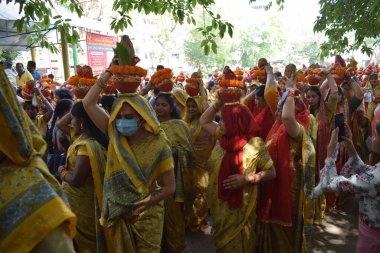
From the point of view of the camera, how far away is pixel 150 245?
2799mm

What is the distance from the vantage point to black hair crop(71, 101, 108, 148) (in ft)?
10.2

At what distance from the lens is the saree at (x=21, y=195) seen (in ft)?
3.80

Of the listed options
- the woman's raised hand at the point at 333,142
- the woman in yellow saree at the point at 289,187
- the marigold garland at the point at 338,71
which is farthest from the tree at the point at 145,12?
the marigold garland at the point at 338,71

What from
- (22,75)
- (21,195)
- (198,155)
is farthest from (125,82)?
(22,75)

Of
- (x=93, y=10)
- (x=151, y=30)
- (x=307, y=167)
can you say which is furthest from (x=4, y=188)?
(x=151, y=30)

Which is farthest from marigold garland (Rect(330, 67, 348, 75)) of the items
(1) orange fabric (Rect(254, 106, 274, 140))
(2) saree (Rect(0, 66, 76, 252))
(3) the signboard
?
(3) the signboard

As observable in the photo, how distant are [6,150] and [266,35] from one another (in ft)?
136

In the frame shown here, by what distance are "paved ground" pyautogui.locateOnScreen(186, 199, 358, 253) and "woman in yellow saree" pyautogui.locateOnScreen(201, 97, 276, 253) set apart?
136 cm

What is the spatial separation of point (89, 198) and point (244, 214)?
148 centimetres

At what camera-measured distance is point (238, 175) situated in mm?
3180

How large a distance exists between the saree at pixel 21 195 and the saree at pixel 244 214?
7.34 feet

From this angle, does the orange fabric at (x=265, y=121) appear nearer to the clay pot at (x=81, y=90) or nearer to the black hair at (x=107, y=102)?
the black hair at (x=107, y=102)

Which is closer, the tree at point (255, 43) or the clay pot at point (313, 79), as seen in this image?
the clay pot at point (313, 79)

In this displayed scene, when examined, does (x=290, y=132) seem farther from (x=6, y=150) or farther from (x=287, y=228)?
(x=6, y=150)
